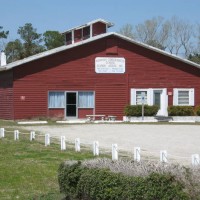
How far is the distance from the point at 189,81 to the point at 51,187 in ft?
104

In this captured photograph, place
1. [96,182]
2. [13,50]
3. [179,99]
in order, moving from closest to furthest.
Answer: [96,182] < [179,99] < [13,50]

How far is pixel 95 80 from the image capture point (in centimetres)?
3925

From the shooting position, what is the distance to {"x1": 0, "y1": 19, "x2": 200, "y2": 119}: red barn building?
3791 centimetres

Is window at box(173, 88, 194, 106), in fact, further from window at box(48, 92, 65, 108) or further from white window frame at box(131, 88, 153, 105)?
window at box(48, 92, 65, 108)

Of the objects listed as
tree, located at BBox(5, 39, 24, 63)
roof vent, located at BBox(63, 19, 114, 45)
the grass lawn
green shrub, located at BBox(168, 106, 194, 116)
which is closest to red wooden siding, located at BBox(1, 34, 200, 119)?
green shrub, located at BBox(168, 106, 194, 116)

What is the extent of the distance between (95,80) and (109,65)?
1.49 metres

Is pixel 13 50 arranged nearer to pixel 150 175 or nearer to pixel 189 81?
pixel 189 81

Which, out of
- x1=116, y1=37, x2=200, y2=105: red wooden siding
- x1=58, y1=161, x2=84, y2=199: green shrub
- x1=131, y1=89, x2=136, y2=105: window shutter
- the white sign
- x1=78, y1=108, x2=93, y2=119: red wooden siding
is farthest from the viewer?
x1=116, y1=37, x2=200, y2=105: red wooden siding

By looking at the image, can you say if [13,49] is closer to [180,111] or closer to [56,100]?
[56,100]

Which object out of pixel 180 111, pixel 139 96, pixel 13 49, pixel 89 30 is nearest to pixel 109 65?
pixel 139 96

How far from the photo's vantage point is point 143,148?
61.2ft

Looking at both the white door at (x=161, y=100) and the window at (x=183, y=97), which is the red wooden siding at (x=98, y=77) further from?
the white door at (x=161, y=100)

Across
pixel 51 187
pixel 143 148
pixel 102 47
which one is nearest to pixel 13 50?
pixel 102 47

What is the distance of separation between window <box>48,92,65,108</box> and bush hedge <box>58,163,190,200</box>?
1164 inches
